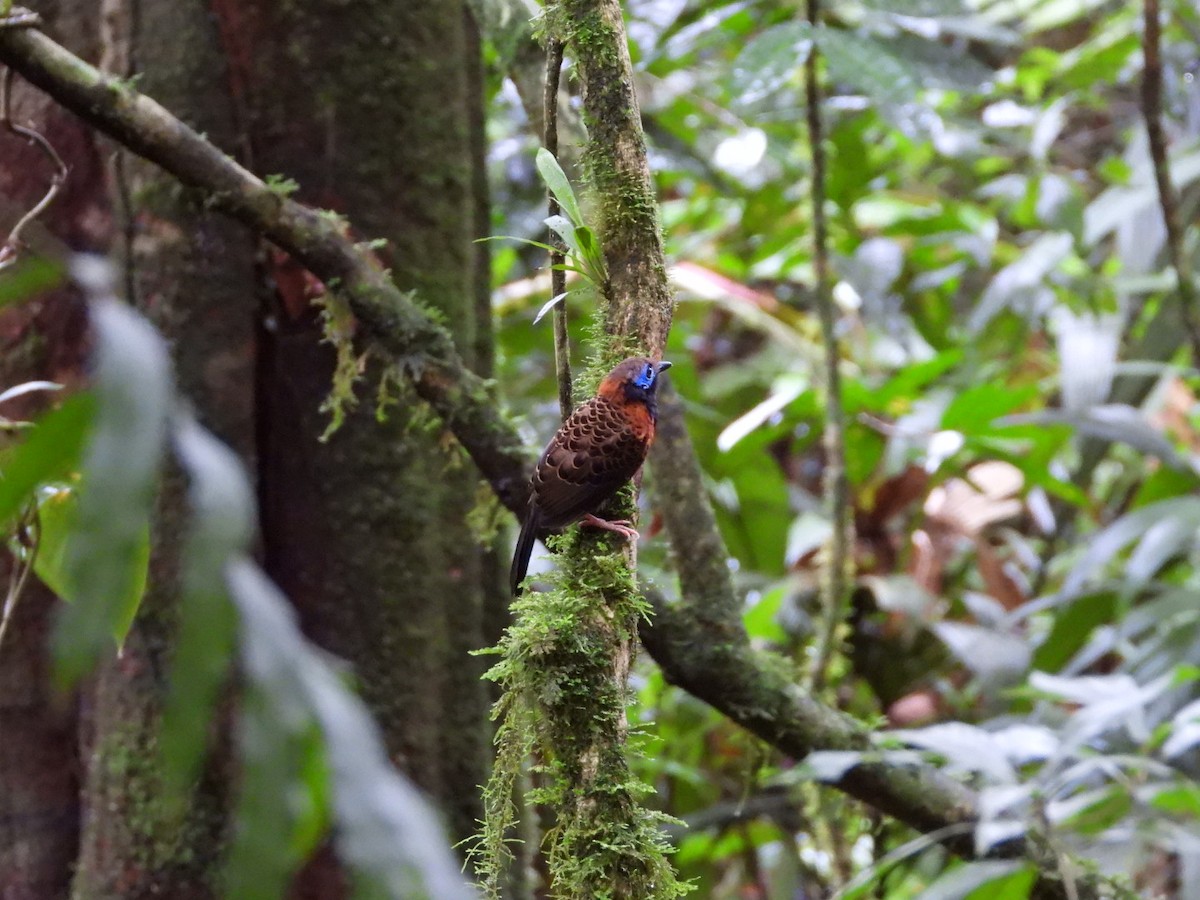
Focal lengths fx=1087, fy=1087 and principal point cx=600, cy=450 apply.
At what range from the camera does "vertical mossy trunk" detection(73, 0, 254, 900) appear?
1.95m

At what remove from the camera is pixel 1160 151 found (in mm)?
2916

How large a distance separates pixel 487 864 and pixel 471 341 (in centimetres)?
123

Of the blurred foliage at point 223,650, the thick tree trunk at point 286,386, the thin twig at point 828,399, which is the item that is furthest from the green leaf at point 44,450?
the thin twig at point 828,399

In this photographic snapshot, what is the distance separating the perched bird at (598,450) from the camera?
1540 millimetres

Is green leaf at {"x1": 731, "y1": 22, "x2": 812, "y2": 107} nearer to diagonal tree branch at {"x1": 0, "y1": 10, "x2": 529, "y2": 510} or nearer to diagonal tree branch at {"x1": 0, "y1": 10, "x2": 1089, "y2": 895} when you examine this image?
diagonal tree branch at {"x1": 0, "y1": 10, "x2": 1089, "y2": 895}

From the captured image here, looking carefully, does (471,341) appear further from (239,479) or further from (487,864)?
(239,479)

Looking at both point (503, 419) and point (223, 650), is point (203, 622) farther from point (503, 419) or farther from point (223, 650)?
point (503, 419)

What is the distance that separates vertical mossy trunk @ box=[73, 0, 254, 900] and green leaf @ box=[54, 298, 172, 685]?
5.58 ft

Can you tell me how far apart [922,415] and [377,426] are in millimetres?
2230

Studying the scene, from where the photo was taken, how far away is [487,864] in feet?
4.35

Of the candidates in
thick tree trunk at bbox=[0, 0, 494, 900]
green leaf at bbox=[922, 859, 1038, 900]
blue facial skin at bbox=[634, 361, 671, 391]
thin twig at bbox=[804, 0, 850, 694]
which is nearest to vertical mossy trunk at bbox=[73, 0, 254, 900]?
thick tree trunk at bbox=[0, 0, 494, 900]

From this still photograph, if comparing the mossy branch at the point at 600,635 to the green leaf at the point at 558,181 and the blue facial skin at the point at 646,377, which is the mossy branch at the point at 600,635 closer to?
the blue facial skin at the point at 646,377

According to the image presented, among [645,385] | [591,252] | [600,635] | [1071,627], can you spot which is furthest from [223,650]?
[1071,627]

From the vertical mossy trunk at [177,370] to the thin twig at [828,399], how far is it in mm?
1419
